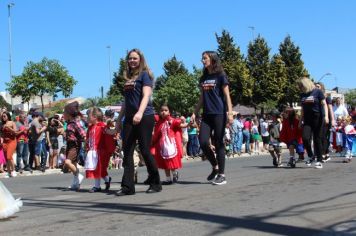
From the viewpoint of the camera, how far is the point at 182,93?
75438 millimetres

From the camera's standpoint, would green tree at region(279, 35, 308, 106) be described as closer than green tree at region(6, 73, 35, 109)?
No

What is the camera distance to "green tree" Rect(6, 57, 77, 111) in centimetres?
6088

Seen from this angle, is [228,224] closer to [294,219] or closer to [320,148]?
[294,219]

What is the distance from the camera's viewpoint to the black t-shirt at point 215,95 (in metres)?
8.82

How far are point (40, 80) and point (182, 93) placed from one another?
21.3m

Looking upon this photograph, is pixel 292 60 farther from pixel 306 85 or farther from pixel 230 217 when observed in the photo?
pixel 230 217

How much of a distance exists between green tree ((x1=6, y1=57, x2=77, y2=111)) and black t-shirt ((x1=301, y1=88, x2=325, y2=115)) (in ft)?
173

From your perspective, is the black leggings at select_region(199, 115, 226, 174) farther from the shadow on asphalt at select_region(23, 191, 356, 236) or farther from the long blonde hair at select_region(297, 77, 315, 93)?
the long blonde hair at select_region(297, 77, 315, 93)

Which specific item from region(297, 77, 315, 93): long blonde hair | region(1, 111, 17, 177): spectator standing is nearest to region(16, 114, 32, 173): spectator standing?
region(1, 111, 17, 177): spectator standing

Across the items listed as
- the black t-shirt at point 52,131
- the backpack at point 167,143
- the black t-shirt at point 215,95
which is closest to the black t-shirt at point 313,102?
the black t-shirt at point 215,95

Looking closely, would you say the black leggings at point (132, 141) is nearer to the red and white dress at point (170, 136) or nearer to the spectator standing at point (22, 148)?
the red and white dress at point (170, 136)

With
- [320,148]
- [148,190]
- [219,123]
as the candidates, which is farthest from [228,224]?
[320,148]

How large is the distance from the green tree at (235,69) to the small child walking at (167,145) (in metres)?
48.8

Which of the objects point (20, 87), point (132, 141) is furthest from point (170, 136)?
point (20, 87)
